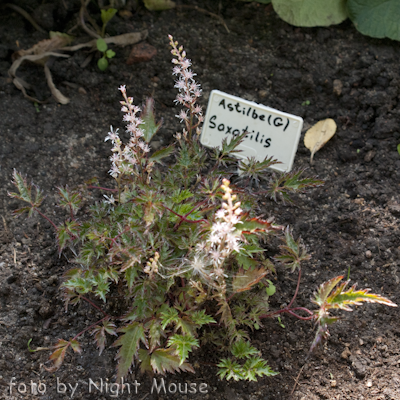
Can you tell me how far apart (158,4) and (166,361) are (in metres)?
1.95

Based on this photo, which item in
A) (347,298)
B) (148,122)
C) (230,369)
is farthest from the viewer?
(148,122)

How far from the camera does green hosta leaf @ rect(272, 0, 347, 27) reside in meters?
2.25

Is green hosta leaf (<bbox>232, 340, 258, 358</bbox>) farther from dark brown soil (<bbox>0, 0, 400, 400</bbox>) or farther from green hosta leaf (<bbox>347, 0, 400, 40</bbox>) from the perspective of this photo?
green hosta leaf (<bbox>347, 0, 400, 40</bbox>)

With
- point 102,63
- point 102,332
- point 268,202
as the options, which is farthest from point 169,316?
point 102,63

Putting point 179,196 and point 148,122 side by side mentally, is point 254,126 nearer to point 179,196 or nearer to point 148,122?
point 148,122

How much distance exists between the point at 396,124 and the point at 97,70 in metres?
1.57

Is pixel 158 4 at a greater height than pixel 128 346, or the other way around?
pixel 158 4

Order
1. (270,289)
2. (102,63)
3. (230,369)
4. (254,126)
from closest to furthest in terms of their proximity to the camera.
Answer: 1. (230,369)
2. (270,289)
3. (254,126)
4. (102,63)

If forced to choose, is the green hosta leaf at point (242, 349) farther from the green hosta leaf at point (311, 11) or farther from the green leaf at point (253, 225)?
the green hosta leaf at point (311, 11)

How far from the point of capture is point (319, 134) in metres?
2.11

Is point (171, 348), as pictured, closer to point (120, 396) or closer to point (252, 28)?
point (120, 396)

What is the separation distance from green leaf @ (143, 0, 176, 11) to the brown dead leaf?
1.09 m

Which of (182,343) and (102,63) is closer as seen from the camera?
(182,343)

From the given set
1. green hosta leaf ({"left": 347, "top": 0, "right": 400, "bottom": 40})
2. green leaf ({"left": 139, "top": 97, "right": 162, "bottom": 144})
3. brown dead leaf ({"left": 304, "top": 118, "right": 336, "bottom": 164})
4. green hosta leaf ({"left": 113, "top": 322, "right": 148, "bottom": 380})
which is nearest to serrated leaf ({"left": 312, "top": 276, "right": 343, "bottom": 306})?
green hosta leaf ({"left": 113, "top": 322, "right": 148, "bottom": 380})
